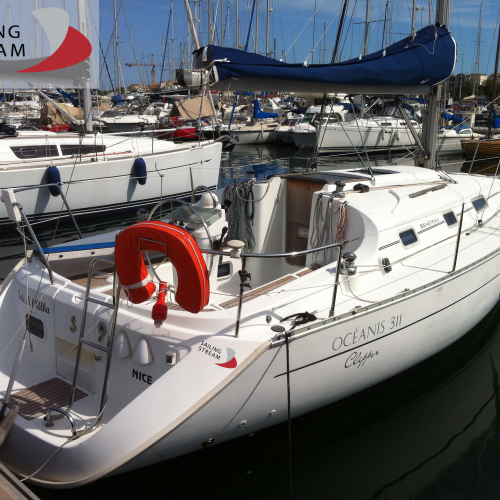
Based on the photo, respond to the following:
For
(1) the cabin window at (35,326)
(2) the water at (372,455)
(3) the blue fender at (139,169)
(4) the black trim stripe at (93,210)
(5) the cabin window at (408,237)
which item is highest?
(5) the cabin window at (408,237)

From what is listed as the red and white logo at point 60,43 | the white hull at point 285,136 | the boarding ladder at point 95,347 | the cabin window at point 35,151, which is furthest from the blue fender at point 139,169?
the white hull at point 285,136

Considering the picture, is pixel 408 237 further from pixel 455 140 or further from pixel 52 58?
pixel 455 140

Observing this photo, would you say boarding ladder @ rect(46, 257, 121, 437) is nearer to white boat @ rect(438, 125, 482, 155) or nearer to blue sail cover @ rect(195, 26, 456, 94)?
blue sail cover @ rect(195, 26, 456, 94)

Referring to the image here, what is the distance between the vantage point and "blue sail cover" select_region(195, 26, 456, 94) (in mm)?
5285

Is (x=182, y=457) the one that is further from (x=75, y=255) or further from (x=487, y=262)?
(x=487, y=262)

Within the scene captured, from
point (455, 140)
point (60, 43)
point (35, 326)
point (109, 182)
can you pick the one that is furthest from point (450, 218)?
point (455, 140)

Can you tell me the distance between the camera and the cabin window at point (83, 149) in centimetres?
1209

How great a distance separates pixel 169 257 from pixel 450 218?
12.1 feet

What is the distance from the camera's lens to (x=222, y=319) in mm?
4031

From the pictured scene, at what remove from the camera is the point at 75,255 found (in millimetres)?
5074

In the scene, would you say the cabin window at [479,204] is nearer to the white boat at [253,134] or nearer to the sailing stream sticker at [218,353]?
the sailing stream sticker at [218,353]

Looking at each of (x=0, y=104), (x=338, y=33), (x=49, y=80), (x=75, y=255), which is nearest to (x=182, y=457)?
(x=75, y=255)

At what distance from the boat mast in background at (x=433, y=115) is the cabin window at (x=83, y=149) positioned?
24.9ft

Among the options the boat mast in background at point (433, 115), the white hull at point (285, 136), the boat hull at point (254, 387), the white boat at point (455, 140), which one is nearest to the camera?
the boat hull at point (254, 387)
